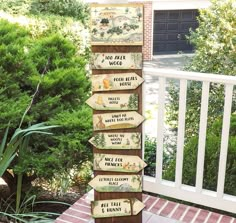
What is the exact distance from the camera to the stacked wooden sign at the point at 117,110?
2109 millimetres

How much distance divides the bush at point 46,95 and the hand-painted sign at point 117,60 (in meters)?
0.79

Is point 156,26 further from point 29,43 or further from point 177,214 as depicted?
point 177,214

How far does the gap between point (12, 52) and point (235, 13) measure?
3.74 metres

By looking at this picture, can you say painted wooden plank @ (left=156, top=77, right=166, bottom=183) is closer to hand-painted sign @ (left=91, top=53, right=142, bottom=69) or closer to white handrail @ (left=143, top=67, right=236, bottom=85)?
white handrail @ (left=143, top=67, right=236, bottom=85)

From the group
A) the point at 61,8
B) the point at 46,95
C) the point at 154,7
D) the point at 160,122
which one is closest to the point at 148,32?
the point at 154,7

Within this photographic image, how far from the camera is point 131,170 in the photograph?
237 centimetres

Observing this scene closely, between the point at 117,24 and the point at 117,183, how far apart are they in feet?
3.25

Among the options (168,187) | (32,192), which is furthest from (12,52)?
(168,187)

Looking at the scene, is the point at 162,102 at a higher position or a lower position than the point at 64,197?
higher

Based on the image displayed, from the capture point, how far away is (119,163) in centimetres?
237

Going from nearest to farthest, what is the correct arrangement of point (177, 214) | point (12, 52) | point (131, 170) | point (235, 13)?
point (131, 170) < point (177, 214) < point (12, 52) < point (235, 13)

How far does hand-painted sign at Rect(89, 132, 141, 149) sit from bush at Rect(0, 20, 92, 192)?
0.48 m

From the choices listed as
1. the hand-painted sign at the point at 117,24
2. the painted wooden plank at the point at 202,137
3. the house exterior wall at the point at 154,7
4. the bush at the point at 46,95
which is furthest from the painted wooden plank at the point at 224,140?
the house exterior wall at the point at 154,7

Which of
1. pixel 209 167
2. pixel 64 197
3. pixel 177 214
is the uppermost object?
pixel 209 167
